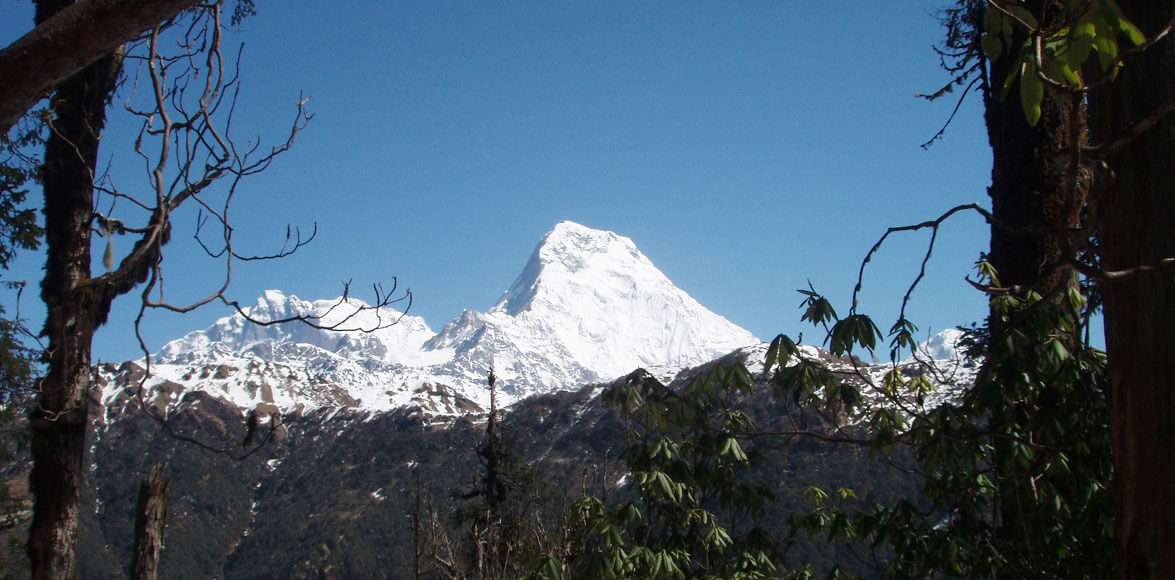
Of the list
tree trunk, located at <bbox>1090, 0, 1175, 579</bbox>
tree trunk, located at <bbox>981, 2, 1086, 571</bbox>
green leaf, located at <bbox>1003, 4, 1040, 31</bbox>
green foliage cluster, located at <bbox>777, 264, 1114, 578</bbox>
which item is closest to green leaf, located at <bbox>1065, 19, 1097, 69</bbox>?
green leaf, located at <bbox>1003, 4, 1040, 31</bbox>

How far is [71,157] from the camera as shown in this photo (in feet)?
17.1

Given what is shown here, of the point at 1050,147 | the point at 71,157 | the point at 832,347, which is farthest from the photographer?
the point at 71,157

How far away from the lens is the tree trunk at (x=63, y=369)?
186 inches

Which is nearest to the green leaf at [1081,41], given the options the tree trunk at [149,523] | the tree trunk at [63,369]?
the tree trunk at [63,369]

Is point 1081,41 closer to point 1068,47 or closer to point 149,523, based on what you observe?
point 1068,47

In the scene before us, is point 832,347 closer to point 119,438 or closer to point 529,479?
point 529,479

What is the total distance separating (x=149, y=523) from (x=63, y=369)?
1.16 metres

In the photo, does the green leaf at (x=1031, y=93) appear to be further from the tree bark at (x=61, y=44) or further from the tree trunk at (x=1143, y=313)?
the tree bark at (x=61, y=44)

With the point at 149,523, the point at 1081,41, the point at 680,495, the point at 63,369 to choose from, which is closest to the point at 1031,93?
the point at 1081,41

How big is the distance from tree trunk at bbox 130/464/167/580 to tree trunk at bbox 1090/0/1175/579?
504 cm

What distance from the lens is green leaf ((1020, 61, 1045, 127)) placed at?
1.49 metres

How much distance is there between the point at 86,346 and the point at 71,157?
1079mm

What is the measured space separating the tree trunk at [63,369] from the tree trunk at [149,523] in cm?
49

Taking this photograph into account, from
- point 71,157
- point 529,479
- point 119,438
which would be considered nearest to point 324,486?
point 119,438
